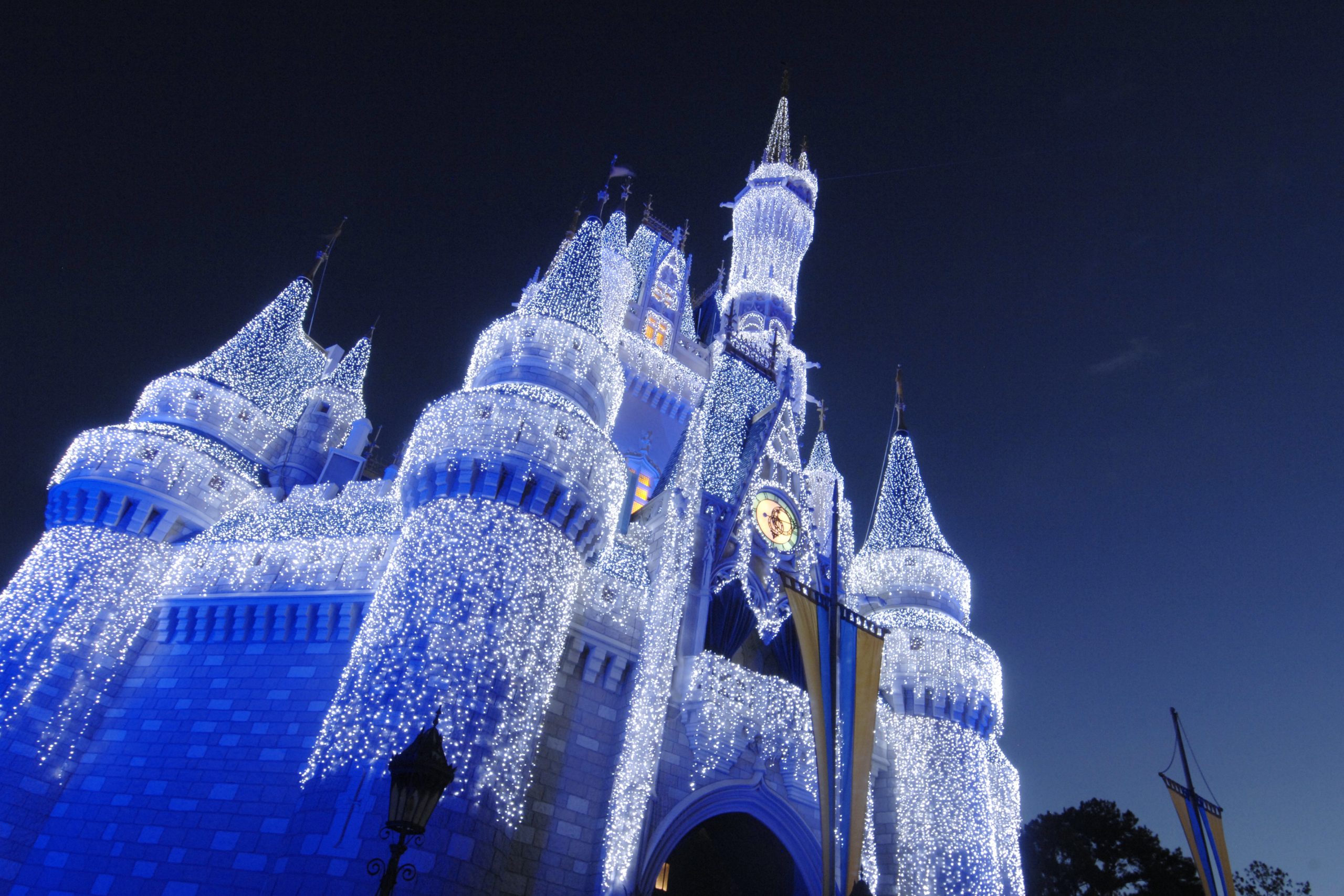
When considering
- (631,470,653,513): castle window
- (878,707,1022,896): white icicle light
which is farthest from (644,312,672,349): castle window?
(878,707,1022,896): white icicle light

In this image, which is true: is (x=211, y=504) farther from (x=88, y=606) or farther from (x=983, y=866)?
(x=983, y=866)

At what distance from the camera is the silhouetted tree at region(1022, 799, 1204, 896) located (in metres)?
33.6

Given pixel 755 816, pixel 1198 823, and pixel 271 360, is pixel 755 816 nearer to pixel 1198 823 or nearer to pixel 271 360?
pixel 1198 823

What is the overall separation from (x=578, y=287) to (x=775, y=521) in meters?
8.79

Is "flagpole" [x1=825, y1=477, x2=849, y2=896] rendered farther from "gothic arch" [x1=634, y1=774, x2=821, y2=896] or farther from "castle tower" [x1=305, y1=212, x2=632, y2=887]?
"castle tower" [x1=305, y1=212, x2=632, y2=887]

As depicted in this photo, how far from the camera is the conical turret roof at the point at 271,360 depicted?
24.0 metres

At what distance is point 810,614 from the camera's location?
15766mm

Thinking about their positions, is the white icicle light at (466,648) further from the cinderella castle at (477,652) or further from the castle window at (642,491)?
the castle window at (642,491)

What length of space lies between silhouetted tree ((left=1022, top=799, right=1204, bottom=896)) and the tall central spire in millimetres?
33410

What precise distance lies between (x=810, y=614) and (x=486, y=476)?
7.55 m

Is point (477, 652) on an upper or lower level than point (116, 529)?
lower

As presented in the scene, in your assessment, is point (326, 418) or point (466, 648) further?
point (326, 418)

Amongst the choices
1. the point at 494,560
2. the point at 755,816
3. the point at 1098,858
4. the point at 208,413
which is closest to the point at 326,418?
the point at 208,413

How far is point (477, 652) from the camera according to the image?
16062 mm
